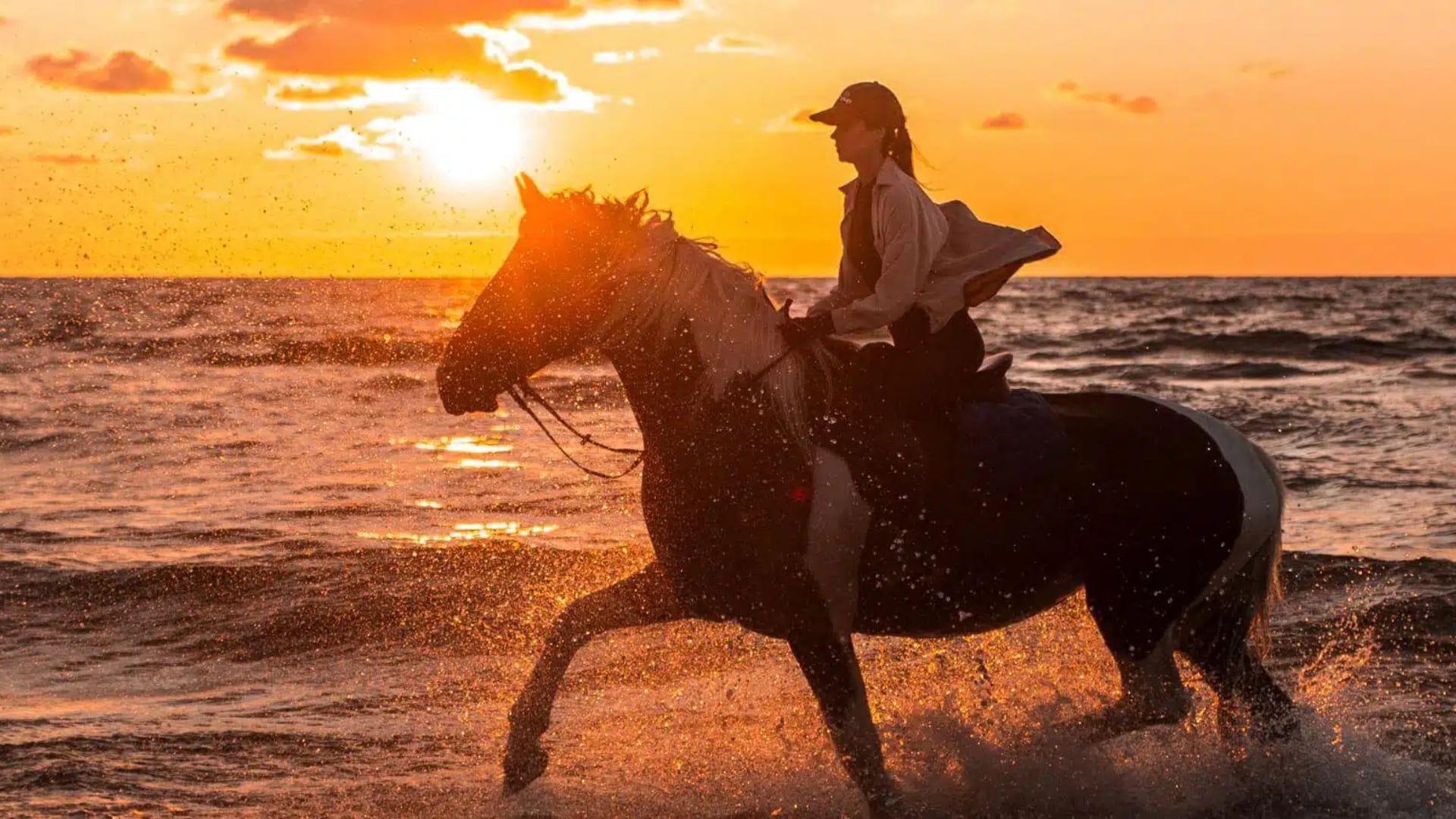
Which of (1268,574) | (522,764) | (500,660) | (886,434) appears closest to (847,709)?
(886,434)

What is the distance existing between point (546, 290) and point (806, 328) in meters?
0.96

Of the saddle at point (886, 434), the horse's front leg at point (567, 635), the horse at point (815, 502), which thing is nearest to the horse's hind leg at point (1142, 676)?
the horse at point (815, 502)

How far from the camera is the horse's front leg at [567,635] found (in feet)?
18.5

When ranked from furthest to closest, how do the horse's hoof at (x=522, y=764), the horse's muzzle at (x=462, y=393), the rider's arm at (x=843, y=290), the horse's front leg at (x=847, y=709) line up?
the horse's hoof at (x=522, y=764) < the rider's arm at (x=843, y=290) < the horse's muzzle at (x=462, y=393) < the horse's front leg at (x=847, y=709)

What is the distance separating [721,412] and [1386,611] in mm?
5846

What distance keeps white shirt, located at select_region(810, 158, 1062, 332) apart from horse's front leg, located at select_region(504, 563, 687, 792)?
1.31 meters

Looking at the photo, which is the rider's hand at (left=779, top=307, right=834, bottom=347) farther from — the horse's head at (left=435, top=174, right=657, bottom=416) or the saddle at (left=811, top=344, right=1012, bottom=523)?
the horse's head at (left=435, top=174, right=657, bottom=416)

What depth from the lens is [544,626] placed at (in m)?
9.34

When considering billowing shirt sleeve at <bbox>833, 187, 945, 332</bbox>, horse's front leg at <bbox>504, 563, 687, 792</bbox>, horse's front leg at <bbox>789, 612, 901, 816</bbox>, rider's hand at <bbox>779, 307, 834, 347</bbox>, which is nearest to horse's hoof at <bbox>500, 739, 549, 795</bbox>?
horse's front leg at <bbox>504, 563, 687, 792</bbox>

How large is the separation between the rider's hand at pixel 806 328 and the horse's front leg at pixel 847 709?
1047 mm

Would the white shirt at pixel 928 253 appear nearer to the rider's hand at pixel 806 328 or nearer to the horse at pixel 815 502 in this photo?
the rider's hand at pixel 806 328

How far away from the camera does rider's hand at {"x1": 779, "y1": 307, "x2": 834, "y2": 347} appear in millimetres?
5098

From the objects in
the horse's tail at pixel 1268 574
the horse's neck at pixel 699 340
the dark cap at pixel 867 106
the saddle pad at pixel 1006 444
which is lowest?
the horse's tail at pixel 1268 574

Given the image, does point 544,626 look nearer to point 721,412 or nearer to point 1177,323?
point 721,412
